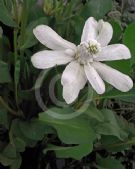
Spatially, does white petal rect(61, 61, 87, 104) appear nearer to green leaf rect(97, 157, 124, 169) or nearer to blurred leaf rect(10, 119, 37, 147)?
blurred leaf rect(10, 119, 37, 147)

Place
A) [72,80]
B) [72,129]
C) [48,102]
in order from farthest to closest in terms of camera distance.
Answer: [48,102]
[72,129]
[72,80]

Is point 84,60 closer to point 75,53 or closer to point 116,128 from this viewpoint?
point 75,53

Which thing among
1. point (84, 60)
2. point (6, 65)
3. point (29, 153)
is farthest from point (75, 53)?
point (29, 153)

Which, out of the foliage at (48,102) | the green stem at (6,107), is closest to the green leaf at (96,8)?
the foliage at (48,102)

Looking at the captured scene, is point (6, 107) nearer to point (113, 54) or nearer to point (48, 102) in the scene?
point (48, 102)

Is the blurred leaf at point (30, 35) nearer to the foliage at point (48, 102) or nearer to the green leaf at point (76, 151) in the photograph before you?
the foliage at point (48, 102)

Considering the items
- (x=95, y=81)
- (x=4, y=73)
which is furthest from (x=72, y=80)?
(x=4, y=73)
